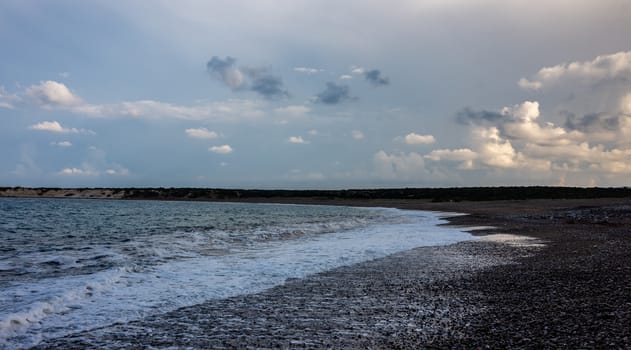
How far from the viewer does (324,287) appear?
11367 millimetres

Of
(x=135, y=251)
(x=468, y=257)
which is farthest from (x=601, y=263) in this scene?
(x=135, y=251)

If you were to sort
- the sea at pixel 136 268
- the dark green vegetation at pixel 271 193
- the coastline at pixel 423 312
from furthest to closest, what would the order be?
1. the dark green vegetation at pixel 271 193
2. the sea at pixel 136 268
3. the coastline at pixel 423 312

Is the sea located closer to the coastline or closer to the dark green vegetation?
the coastline

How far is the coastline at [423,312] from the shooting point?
696 centimetres

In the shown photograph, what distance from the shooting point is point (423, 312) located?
339 inches

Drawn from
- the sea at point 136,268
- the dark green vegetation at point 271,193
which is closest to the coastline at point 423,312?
the sea at point 136,268

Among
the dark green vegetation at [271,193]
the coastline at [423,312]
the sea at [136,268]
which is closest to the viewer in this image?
the coastline at [423,312]

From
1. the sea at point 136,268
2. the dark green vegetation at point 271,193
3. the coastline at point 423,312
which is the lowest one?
the sea at point 136,268

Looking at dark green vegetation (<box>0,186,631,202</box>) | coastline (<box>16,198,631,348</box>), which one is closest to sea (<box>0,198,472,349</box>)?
coastline (<box>16,198,631,348</box>)

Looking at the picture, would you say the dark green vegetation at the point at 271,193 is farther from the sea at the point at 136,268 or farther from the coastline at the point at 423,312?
the coastline at the point at 423,312

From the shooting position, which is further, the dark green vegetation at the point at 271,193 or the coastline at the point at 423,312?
the dark green vegetation at the point at 271,193

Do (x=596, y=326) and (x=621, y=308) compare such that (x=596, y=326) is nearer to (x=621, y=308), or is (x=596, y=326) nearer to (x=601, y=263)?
(x=621, y=308)

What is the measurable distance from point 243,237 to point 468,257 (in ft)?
43.9

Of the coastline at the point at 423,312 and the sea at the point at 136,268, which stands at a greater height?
the coastline at the point at 423,312
